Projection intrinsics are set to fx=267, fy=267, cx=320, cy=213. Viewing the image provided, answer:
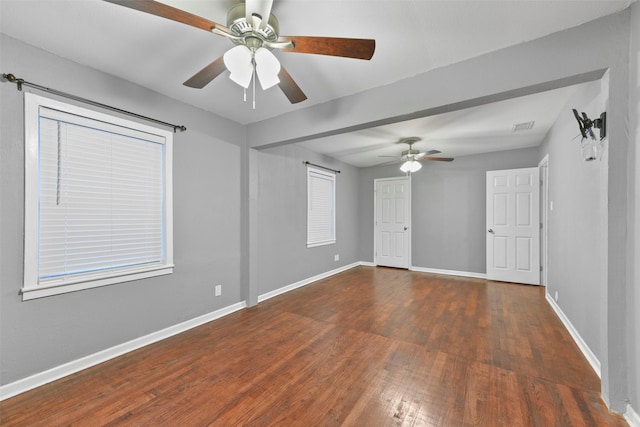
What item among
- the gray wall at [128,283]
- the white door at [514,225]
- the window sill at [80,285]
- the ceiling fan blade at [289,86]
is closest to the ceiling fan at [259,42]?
the ceiling fan blade at [289,86]

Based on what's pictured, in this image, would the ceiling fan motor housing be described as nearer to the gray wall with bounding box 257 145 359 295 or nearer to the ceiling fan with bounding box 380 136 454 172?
the gray wall with bounding box 257 145 359 295

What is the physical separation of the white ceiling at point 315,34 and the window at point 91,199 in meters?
0.40

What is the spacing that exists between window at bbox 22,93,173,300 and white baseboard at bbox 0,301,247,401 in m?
0.59

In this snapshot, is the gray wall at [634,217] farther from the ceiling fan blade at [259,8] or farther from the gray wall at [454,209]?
the gray wall at [454,209]

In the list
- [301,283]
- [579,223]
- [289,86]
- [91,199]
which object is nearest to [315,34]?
[289,86]

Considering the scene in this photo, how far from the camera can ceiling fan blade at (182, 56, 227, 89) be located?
5.49 ft

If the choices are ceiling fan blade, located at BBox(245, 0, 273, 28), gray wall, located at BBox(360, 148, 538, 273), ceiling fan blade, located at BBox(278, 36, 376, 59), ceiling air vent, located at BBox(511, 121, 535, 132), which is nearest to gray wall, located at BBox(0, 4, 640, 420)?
ceiling fan blade, located at BBox(278, 36, 376, 59)

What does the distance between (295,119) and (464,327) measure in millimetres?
3031

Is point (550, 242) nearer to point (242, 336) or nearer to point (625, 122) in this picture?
point (625, 122)

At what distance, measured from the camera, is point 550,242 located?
3.70 m

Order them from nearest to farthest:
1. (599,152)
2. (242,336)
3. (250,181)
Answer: (599,152) → (242,336) → (250,181)

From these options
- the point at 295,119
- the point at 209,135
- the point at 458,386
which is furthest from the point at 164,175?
the point at 458,386

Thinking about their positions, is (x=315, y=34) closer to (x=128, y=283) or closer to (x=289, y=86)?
(x=289, y=86)

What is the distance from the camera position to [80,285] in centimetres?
219
